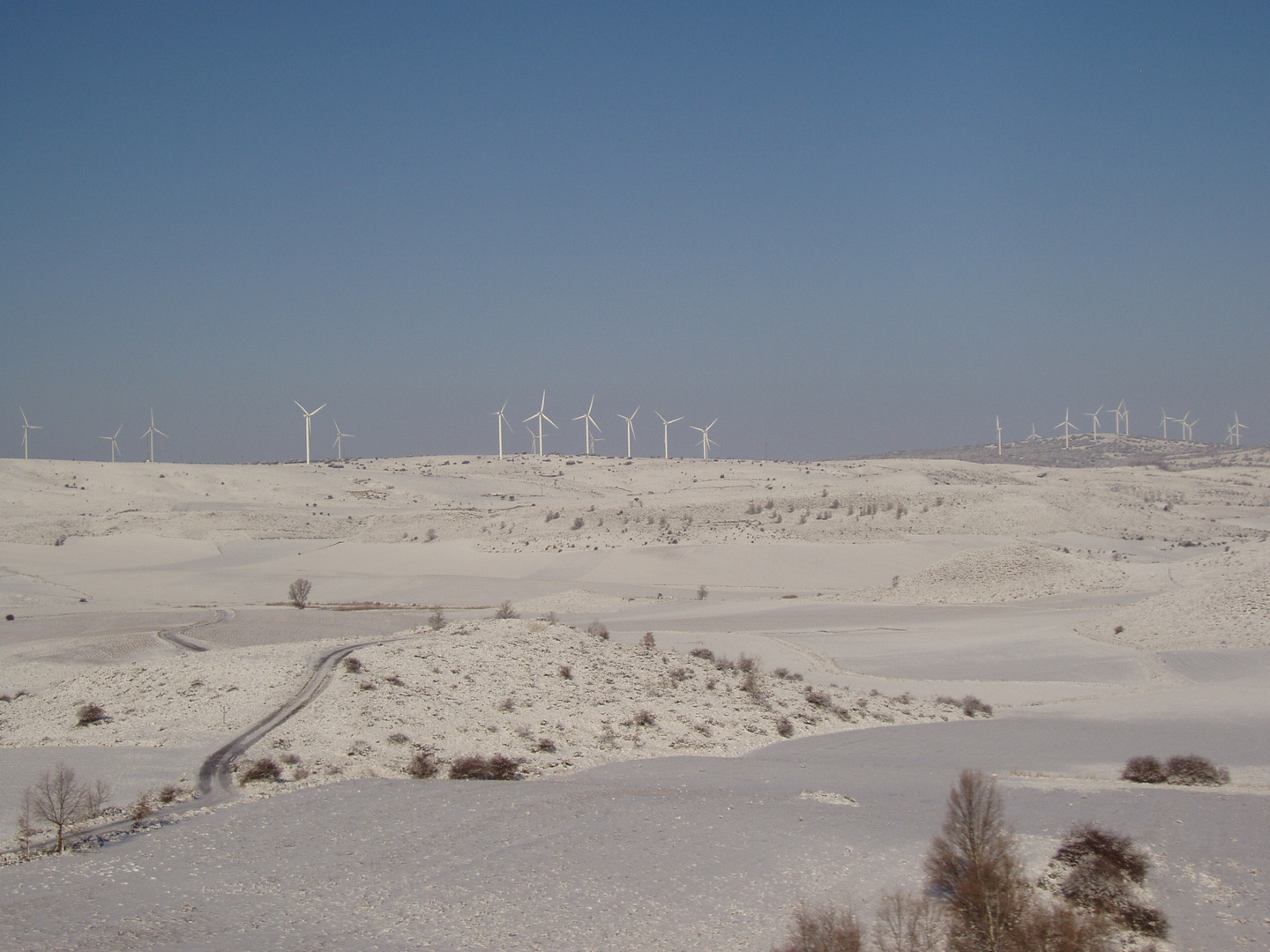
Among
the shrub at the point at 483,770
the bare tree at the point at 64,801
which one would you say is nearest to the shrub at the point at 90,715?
the bare tree at the point at 64,801

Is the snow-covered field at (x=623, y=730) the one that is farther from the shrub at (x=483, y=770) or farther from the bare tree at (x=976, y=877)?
the bare tree at (x=976, y=877)

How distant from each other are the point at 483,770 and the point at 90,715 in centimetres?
926

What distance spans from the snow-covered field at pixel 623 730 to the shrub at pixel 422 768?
36cm

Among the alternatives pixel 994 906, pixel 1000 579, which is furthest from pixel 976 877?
pixel 1000 579

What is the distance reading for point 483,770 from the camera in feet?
53.4

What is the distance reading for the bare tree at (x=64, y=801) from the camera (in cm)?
1188

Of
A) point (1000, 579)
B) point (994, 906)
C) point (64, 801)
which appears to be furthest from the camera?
point (1000, 579)

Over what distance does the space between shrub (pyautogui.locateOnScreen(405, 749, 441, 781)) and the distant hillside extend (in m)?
142

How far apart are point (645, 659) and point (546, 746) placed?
28.3ft

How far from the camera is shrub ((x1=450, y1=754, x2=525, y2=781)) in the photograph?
1617 centimetres

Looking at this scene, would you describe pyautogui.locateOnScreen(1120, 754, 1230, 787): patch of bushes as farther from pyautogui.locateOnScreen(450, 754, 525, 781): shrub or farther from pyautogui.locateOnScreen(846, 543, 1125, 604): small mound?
pyautogui.locateOnScreen(846, 543, 1125, 604): small mound

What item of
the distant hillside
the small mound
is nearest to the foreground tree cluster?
the small mound

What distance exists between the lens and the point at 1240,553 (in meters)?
41.0

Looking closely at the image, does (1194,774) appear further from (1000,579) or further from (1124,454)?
(1124,454)
